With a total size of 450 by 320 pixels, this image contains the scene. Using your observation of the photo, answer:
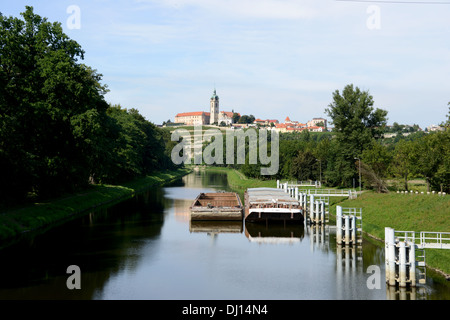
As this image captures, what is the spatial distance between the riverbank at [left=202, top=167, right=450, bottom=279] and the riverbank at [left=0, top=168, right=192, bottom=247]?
29359 millimetres

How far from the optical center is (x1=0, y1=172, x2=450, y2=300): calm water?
2398 cm

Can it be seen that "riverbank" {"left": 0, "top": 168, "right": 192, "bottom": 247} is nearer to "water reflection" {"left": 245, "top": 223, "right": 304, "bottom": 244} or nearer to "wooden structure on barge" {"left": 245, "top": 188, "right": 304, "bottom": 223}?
"water reflection" {"left": 245, "top": 223, "right": 304, "bottom": 244}

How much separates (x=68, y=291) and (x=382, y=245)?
23954 mm

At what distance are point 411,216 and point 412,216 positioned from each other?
4.2 inches

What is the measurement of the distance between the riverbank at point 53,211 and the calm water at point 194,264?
1682mm

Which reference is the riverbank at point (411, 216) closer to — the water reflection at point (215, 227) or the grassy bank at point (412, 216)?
the grassy bank at point (412, 216)

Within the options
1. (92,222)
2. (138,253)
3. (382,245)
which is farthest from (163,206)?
(382,245)

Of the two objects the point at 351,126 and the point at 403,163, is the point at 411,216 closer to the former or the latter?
the point at 403,163

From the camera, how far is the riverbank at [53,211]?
3766cm

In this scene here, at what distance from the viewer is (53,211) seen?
47.2 meters

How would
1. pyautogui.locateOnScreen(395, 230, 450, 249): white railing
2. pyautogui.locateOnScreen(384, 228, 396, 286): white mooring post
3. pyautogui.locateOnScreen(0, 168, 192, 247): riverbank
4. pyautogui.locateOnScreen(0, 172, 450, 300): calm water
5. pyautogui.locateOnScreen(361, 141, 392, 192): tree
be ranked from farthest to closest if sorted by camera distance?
1. pyautogui.locateOnScreen(361, 141, 392, 192): tree
2. pyautogui.locateOnScreen(0, 168, 192, 247): riverbank
3. pyautogui.locateOnScreen(395, 230, 450, 249): white railing
4. pyautogui.locateOnScreen(384, 228, 396, 286): white mooring post
5. pyautogui.locateOnScreen(0, 172, 450, 300): calm water

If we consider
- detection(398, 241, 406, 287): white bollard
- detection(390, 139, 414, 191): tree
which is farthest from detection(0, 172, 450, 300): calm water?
detection(390, 139, 414, 191): tree

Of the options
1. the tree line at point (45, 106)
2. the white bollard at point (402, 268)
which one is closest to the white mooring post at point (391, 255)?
the white bollard at point (402, 268)
